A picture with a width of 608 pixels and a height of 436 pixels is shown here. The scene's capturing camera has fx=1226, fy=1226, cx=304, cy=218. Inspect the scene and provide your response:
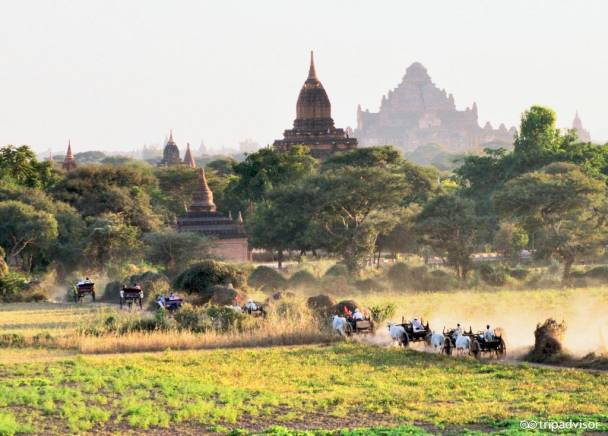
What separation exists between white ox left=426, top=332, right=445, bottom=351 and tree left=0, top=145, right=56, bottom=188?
49.9 m

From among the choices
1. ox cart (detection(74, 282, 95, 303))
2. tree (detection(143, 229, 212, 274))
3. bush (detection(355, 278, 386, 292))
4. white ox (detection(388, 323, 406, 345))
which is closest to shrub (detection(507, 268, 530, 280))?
bush (detection(355, 278, 386, 292))

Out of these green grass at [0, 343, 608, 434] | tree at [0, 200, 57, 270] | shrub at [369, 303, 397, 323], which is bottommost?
green grass at [0, 343, 608, 434]

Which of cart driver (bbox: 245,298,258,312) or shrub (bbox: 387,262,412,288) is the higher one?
shrub (bbox: 387,262,412,288)

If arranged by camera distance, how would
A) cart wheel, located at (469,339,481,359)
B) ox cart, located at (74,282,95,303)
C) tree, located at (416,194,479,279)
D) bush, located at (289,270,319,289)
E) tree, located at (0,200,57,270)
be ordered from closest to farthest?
cart wheel, located at (469,339,481,359)
ox cart, located at (74,282,95,303)
bush, located at (289,270,319,289)
tree, located at (416,194,479,279)
tree, located at (0,200,57,270)

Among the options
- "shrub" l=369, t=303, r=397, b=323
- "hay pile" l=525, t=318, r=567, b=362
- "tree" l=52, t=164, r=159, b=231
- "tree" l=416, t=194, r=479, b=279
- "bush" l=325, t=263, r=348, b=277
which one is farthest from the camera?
"tree" l=52, t=164, r=159, b=231

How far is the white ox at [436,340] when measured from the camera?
93.7ft

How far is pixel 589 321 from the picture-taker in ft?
120

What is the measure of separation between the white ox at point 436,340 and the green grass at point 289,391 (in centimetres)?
67

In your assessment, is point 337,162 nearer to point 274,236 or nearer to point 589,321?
point 274,236

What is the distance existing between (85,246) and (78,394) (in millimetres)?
39667

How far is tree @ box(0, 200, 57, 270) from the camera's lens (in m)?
Result: 60.9

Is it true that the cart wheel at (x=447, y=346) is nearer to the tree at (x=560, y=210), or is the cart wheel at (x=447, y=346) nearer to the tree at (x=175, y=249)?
the tree at (x=560, y=210)

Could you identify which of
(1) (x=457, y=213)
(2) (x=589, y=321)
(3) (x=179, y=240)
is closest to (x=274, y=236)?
(3) (x=179, y=240)

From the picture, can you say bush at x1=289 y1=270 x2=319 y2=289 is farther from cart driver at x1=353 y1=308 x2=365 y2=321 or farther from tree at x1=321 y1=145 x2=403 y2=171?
tree at x1=321 y1=145 x2=403 y2=171
